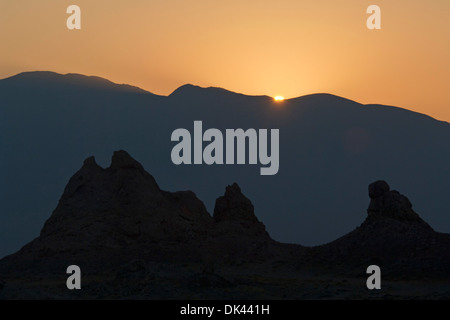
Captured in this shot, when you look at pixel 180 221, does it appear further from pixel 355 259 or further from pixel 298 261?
pixel 355 259

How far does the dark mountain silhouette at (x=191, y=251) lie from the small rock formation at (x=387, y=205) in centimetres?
7

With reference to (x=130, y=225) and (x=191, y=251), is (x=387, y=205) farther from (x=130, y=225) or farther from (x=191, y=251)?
(x=130, y=225)

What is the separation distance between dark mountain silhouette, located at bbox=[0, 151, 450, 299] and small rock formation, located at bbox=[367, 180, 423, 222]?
0.22 feet

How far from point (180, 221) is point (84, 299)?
20034 millimetres

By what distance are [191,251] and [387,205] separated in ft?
43.9

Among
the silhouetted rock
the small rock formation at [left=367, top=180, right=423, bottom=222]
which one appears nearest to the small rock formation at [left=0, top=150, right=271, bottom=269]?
the silhouetted rock

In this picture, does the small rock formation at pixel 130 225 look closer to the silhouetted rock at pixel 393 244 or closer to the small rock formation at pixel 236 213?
the small rock formation at pixel 236 213

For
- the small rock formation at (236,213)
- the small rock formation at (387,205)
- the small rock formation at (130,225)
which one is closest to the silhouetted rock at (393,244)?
the small rock formation at (387,205)

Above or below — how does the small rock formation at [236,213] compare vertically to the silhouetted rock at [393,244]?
above

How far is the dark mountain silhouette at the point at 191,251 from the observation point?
126 ft

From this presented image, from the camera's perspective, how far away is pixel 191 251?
52031 mm

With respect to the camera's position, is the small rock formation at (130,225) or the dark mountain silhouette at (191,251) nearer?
the dark mountain silhouette at (191,251)

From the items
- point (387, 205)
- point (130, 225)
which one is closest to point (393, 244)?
point (387, 205)
